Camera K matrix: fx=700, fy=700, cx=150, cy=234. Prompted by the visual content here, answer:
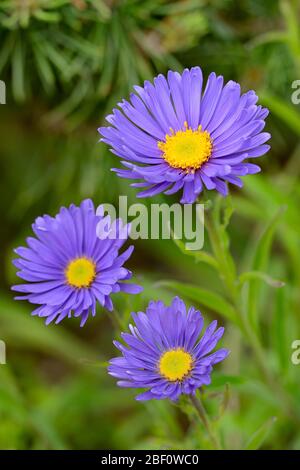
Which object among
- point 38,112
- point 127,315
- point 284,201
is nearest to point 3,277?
point 38,112

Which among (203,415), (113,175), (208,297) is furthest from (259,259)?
(113,175)

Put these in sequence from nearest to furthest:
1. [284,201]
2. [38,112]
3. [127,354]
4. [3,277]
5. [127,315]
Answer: [127,354], [127,315], [284,201], [38,112], [3,277]

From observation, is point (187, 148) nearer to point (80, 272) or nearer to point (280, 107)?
point (80, 272)

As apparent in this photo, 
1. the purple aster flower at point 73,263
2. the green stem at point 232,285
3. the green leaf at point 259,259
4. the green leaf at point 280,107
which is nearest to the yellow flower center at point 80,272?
the purple aster flower at point 73,263

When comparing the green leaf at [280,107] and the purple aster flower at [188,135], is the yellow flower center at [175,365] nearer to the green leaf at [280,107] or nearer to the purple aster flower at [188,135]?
the purple aster flower at [188,135]

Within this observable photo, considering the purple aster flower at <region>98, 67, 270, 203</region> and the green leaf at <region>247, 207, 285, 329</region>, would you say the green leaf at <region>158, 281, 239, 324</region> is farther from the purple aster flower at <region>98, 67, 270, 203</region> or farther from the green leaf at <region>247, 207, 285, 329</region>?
the purple aster flower at <region>98, 67, 270, 203</region>

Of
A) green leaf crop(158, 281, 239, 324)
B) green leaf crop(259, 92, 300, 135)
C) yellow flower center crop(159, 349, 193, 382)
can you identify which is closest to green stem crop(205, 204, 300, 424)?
green leaf crop(158, 281, 239, 324)

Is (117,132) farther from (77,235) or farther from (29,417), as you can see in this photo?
(29,417)
